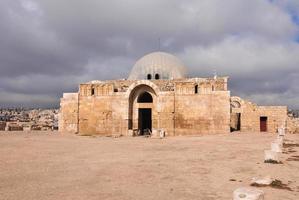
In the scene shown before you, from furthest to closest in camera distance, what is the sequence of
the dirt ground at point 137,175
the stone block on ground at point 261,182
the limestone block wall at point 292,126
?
the limestone block wall at point 292,126, the stone block on ground at point 261,182, the dirt ground at point 137,175

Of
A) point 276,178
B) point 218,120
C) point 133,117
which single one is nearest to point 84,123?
point 133,117

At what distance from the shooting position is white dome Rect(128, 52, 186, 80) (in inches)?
1251

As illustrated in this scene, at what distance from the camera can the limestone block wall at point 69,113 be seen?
29125 millimetres

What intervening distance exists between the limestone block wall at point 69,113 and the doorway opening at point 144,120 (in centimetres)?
562

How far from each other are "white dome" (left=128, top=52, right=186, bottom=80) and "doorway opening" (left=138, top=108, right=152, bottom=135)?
353 centimetres

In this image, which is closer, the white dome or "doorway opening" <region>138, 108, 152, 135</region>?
"doorway opening" <region>138, 108, 152, 135</region>

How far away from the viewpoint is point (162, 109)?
26875 millimetres

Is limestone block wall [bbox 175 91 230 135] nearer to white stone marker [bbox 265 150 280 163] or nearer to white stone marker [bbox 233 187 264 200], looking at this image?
white stone marker [bbox 265 150 280 163]

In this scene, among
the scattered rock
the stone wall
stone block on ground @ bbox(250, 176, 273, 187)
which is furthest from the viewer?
the stone wall

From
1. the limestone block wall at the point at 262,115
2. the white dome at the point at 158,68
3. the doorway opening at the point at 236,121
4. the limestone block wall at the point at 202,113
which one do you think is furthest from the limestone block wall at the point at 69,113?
the limestone block wall at the point at 262,115

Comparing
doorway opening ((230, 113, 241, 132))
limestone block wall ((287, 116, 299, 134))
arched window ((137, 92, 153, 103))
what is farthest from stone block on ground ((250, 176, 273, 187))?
limestone block wall ((287, 116, 299, 134))

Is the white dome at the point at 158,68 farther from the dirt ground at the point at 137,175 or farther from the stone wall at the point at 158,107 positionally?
the dirt ground at the point at 137,175

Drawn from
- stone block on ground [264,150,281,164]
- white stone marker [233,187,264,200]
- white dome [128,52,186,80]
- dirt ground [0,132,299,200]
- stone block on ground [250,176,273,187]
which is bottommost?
dirt ground [0,132,299,200]

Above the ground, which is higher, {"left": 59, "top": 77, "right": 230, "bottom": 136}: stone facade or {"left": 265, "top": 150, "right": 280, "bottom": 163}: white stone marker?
{"left": 59, "top": 77, "right": 230, "bottom": 136}: stone facade
